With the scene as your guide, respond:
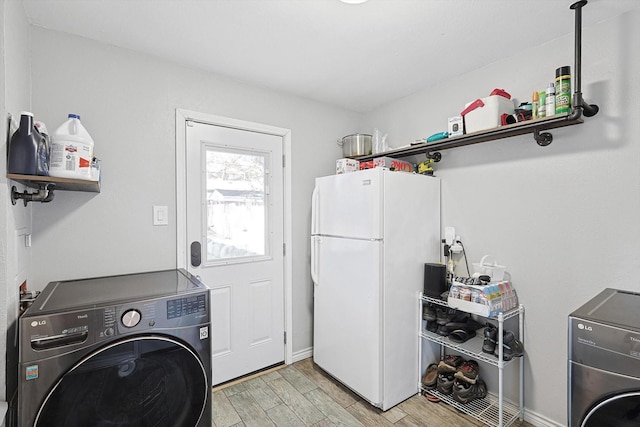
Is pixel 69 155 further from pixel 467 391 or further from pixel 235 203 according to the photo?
pixel 467 391

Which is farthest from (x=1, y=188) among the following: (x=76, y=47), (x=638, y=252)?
(x=638, y=252)

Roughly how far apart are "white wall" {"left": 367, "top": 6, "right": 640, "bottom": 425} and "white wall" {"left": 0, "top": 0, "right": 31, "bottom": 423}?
2.53 meters

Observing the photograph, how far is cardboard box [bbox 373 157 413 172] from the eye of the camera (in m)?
2.49

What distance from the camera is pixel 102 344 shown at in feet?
4.11

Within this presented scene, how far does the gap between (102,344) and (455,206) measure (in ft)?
7.56

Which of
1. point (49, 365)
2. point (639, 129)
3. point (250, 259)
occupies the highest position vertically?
point (639, 129)

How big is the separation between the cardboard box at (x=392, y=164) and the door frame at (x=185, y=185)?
2.48ft

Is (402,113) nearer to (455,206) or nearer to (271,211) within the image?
(455,206)

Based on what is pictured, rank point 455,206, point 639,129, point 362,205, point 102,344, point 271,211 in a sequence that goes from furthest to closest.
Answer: point 271,211, point 455,206, point 362,205, point 639,129, point 102,344

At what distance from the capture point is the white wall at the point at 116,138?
5.71 feet

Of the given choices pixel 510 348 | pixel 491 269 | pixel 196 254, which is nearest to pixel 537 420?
pixel 510 348

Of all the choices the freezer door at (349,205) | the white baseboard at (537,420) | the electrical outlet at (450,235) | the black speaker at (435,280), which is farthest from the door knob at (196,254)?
the white baseboard at (537,420)

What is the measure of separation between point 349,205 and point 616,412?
5.35 feet

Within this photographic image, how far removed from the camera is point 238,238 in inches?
96.5
